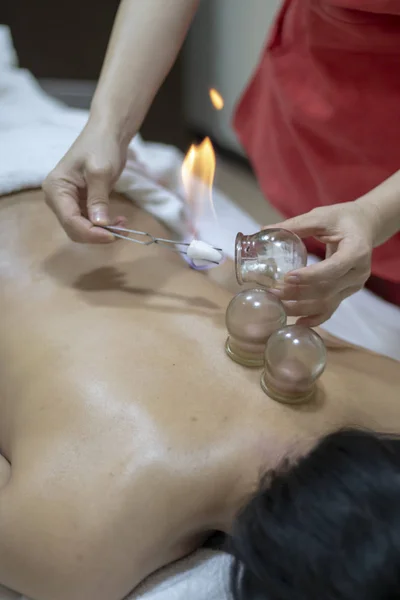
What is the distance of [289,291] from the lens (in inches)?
27.0

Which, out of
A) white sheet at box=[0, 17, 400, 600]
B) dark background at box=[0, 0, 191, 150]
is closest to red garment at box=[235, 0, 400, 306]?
white sheet at box=[0, 17, 400, 600]

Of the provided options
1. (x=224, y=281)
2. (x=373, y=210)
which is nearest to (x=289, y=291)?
(x=373, y=210)

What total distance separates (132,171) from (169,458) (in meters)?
0.62

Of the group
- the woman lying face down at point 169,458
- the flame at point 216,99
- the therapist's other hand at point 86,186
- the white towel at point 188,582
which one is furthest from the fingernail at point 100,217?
the flame at point 216,99

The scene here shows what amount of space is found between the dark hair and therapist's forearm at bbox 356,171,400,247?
296 mm

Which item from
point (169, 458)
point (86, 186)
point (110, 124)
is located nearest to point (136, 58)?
point (110, 124)

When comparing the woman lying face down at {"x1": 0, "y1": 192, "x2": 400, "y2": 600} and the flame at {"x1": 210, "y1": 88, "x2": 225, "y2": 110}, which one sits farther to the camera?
the flame at {"x1": 210, "y1": 88, "x2": 225, "y2": 110}

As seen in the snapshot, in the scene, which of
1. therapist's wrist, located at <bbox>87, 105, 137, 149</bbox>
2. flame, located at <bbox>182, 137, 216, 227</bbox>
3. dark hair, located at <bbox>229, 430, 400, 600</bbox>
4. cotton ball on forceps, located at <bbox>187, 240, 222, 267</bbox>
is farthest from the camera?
flame, located at <bbox>182, 137, 216, 227</bbox>

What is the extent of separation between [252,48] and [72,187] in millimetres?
1297

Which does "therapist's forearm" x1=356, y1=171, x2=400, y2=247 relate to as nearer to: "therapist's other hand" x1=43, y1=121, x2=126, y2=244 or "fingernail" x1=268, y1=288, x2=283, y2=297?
"fingernail" x1=268, y1=288, x2=283, y2=297

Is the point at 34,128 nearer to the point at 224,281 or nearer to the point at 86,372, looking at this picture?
the point at 224,281

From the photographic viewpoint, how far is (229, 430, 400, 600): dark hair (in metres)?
0.49

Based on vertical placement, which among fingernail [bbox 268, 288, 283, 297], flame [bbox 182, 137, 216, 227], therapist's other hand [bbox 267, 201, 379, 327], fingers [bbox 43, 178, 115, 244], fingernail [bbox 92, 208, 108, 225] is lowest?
flame [bbox 182, 137, 216, 227]

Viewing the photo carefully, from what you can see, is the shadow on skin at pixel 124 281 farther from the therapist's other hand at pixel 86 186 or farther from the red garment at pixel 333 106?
the red garment at pixel 333 106
